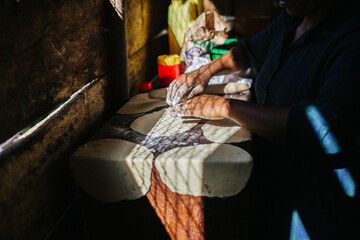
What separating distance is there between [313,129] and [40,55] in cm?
132

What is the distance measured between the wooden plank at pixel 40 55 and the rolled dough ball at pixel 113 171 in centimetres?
36

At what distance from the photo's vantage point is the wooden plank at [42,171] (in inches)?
44.3

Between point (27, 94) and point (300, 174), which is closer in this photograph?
point (27, 94)

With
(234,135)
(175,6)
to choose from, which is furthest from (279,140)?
(175,6)

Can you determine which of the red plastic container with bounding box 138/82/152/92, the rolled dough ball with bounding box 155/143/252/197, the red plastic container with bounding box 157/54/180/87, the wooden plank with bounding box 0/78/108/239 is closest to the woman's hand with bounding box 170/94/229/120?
the rolled dough ball with bounding box 155/143/252/197

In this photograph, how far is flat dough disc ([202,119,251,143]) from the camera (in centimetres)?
157

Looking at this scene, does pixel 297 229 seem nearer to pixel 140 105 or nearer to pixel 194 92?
pixel 194 92

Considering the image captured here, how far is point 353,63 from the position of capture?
3.32 feet

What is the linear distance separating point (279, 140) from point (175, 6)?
267 centimetres

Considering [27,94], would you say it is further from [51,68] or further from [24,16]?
[24,16]

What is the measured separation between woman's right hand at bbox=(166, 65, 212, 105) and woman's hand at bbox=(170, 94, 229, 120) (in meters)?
0.19

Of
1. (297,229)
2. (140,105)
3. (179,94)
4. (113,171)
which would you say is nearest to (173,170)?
(113,171)

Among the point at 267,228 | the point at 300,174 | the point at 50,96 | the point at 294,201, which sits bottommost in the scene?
the point at 267,228

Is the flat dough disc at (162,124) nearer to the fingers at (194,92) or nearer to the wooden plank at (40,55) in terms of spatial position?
the fingers at (194,92)
